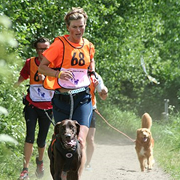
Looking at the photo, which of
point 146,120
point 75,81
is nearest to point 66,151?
point 75,81

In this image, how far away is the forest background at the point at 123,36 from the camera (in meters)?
9.26

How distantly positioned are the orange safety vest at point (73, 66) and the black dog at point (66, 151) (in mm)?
420

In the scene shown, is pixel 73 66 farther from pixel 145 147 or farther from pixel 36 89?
pixel 145 147

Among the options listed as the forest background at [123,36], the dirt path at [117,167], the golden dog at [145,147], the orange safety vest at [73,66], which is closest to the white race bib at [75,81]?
the orange safety vest at [73,66]

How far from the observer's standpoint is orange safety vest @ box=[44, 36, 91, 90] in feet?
14.0

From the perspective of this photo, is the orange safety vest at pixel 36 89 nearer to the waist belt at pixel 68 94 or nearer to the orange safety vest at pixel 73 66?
the orange safety vest at pixel 73 66

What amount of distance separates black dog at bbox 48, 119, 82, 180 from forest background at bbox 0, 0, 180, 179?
142 centimetres

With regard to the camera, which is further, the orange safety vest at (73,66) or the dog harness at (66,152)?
the orange safety vest at (73,66)

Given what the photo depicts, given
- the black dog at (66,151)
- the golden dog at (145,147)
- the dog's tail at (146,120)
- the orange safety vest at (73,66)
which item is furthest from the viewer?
the dog's tail at (146,120)

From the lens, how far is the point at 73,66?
4.27 m

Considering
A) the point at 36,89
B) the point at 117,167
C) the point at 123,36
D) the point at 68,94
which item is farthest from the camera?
the point at 123,36

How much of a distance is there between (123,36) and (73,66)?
43.6ft

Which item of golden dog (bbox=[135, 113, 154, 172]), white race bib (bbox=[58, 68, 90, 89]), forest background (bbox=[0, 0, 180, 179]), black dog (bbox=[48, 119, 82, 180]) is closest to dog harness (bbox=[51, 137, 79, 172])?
black dog (bbox=[48, 119, 82, 180])

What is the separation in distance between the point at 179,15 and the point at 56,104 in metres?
17.2
